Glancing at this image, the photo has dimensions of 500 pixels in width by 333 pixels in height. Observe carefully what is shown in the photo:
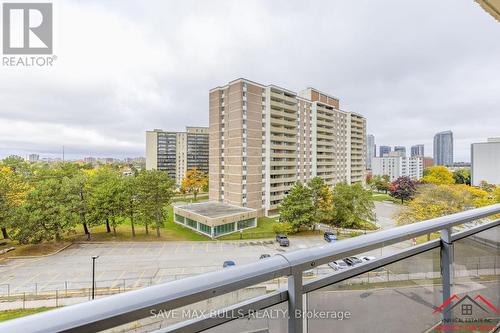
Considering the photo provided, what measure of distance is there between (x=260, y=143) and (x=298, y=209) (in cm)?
623

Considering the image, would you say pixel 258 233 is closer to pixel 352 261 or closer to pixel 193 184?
pixel 352 261

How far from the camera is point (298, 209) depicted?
11359 mm

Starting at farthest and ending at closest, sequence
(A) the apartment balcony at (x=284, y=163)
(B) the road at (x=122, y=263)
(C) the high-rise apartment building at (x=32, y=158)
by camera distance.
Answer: (A) the apartment balcony at (x=284, y=163) → (C) the high-rise apartment building at (x=32, y=158) → (B) the road at (x=122, y=263)

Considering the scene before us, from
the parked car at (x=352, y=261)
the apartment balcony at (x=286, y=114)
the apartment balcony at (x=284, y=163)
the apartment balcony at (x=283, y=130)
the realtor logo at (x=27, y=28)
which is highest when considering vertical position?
the apartment balcony at (x=286, y=114)

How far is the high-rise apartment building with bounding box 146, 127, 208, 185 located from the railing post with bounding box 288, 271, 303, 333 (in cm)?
3035

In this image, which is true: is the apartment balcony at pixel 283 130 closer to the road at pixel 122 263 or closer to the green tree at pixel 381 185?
the road at pixel 122 263

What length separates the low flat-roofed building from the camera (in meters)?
11.3

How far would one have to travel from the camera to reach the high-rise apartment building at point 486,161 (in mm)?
17766

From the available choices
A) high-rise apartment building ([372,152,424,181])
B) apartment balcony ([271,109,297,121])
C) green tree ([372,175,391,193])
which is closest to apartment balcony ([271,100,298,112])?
apartment balcony ([271,109,297,121])

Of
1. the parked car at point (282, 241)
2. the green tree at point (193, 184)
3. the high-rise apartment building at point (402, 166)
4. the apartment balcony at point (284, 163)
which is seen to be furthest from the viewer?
the high-rise apartment building at point (402, 166)

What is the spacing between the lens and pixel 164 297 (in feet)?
1.16

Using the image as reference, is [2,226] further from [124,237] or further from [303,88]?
[303,88]

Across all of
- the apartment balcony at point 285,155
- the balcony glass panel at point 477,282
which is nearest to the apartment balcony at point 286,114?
the apartment balcony at point 285,155

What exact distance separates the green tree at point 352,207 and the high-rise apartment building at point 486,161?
1293 cm
